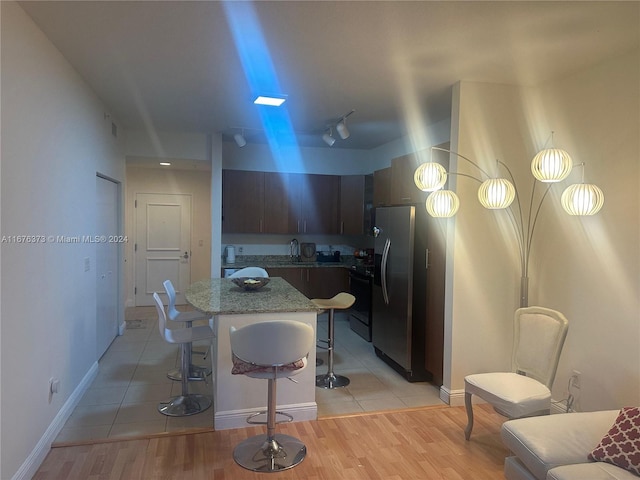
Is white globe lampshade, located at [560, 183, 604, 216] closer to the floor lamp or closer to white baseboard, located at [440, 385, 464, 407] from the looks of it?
the floor lamp

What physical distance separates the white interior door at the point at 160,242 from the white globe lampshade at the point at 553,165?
5.98 meters

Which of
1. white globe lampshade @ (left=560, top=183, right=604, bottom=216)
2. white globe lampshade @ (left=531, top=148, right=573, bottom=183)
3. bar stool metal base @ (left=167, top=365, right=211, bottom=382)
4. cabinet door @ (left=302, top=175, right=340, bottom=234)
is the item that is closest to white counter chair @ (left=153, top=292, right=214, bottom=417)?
bar stool metal base @ (left=167, top=365, right=211, bottom=382)

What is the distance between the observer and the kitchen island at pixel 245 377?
10.2 feet

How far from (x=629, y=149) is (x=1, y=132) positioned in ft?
12.3

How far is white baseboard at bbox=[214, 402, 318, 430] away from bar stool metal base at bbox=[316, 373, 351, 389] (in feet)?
2.03

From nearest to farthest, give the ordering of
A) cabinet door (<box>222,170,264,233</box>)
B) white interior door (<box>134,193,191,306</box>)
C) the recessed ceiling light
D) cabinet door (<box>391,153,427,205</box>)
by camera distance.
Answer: the recessed ceiling light < cabinet door (<box>391,153,427,205</box>) < cabinet door (<box>222,170,264,233</box>) < white interior door (<box>134,193,191,306</box>)

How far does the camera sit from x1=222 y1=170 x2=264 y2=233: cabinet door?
610cm

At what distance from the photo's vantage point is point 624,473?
1.94m

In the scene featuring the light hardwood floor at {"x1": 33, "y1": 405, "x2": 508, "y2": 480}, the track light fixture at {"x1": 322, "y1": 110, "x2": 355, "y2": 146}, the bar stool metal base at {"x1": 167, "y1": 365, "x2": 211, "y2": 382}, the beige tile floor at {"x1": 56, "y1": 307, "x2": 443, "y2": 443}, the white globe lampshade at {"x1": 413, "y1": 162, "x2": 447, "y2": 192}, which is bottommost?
the light hardwood floor at {"x1": 33, "y1": 405, "x2": 508, "y2": 480}

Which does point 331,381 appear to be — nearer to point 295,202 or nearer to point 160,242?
point 295,202

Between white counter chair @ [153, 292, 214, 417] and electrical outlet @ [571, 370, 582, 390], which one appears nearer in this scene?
electrical outlet @ [571, 370, 582, 390]

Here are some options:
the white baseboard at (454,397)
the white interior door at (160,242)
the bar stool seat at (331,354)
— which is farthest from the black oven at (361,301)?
the white interior door at (160,242)

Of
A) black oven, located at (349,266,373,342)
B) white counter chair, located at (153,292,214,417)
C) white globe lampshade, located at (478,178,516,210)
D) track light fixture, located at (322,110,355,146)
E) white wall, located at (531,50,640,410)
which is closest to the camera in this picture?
white wall, located at (531,50,640,410)

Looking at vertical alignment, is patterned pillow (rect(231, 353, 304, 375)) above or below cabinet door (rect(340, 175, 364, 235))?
below
